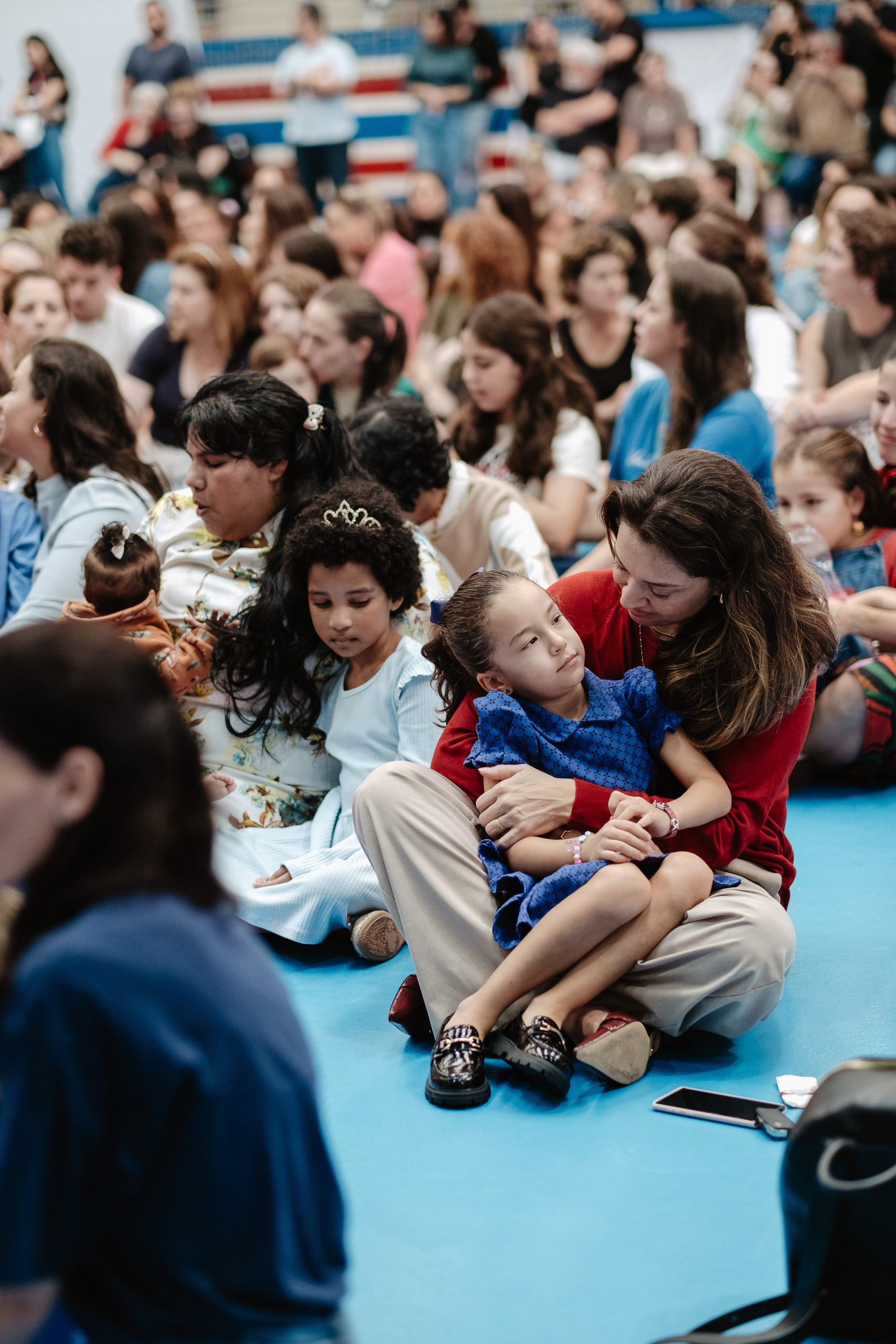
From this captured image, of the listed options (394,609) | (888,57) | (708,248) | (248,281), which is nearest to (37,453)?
(394,609)

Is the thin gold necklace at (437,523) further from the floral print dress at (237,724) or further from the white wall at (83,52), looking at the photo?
the white wall at (83,52)

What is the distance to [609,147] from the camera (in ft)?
31.7

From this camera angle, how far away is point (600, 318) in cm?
541

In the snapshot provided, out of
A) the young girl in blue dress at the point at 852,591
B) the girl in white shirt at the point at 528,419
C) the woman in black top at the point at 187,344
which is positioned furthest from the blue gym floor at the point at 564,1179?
the woman in black top at the point at 187,344

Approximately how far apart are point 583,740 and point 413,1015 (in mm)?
576

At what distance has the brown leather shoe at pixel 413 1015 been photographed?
2.45m

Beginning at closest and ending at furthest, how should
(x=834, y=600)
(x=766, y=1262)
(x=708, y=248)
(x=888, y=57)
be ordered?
(x=766, y=1262)
(x=834, y=600)
(x=708, y=248)
(x=888, y=57)

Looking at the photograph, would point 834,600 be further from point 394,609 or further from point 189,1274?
point 189,1274

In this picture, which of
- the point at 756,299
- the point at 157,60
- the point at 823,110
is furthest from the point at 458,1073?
the point at 157,60

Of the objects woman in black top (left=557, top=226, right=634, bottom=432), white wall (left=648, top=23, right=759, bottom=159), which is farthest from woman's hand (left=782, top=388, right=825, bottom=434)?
white wall (left=648, top=23, right=759, bottom=159)

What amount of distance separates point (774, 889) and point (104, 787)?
1608 mm

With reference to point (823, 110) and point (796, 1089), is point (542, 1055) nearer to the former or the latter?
point (796, 1089)

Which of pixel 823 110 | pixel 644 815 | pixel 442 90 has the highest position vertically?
pixel 442 90

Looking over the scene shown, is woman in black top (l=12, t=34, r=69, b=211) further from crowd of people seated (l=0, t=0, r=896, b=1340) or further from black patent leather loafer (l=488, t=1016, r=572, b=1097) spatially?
black patent leather loafer (l=488, t=1016, r=572, b=1097)
